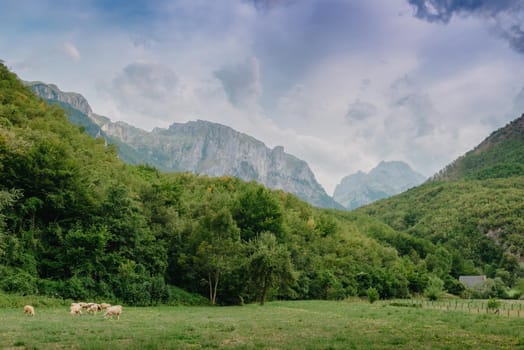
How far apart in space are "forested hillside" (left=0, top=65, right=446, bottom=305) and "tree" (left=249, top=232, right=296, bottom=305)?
0.13 metres

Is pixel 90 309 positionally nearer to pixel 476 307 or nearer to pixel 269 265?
pixel 269 265

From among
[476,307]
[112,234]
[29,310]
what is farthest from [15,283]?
[476,307]

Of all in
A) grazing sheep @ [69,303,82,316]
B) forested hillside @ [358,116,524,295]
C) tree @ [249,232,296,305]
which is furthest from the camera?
forested hillside @ [358,116,524,295]

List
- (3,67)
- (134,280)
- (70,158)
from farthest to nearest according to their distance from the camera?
(3,67)
(70,158)
(134,280)

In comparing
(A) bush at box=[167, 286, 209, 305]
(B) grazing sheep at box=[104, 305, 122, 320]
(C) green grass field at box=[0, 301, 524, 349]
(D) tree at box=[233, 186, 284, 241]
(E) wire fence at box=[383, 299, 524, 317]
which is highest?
(D) tree at box=[233, 186, 284, 241]

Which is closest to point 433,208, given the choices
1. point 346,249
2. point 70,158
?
point 346,249

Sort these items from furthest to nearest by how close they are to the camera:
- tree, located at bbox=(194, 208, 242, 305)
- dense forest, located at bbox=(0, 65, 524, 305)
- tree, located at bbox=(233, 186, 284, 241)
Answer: tree, located at bbox=(233, 186, 284, 241), tree, located at bbox=(194, 208, 242, 305), dense forest, located at bbox=(0, 65, 524, 305)

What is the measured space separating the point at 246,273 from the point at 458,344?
3507cm

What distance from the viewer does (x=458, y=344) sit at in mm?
15602

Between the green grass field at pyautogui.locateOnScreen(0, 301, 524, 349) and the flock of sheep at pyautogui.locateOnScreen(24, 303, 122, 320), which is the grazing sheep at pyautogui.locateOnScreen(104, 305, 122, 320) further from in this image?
the green grass field at pyautogui.locateOnScreen(0, 301, 524, 349)

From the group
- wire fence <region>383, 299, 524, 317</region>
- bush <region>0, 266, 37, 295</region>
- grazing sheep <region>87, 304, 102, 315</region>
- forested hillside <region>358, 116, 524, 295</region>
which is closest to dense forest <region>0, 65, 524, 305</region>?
bush <region>0, 266, 37, 295</region>

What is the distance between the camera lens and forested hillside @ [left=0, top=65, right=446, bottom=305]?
132 ft

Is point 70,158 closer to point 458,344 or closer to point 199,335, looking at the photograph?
point 199,335

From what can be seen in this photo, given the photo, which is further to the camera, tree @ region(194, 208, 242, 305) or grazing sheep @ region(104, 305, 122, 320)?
tree @ region(194, 208, 242, 305)
